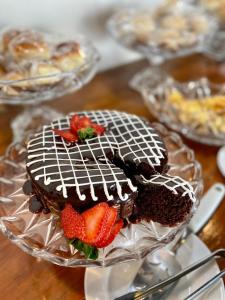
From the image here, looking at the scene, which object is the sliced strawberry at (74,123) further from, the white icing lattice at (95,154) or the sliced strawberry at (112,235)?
the sliced strawberry at (112,235)

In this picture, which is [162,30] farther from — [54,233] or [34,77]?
[54,233]

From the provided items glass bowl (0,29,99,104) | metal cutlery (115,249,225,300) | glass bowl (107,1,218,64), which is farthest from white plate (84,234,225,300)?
glass bowl (107,1,218,64)

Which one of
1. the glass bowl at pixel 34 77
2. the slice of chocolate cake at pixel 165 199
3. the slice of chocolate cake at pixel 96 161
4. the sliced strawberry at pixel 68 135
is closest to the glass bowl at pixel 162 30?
the glass bowl at pixel 34 77

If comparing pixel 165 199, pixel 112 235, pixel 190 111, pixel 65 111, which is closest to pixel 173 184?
pixel 165 199

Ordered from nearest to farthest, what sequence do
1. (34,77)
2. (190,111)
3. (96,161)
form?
(96,161) < (34,77) < (190,111)

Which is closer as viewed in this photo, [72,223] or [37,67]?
[72,223]

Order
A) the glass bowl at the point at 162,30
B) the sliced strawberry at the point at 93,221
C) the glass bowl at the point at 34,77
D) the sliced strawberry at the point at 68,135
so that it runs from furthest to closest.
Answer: the glass bowl at the point at 162,30 < the glass bowl at the point at 34,77 < the sliced strawberry at the point at 68,135 < the sliced strawberry at the point at 93,221
